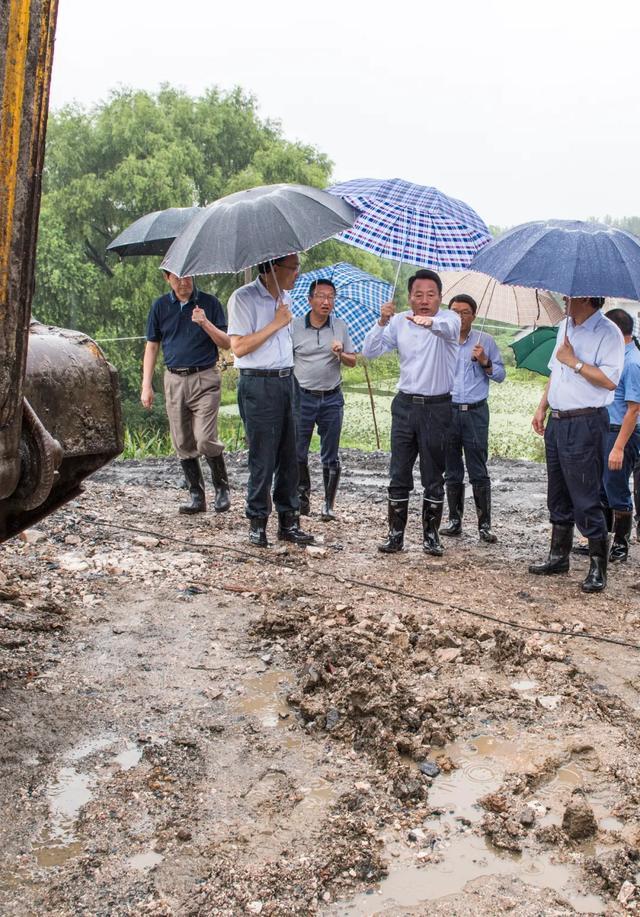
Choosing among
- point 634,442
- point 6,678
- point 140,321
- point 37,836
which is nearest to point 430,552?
point 634,442

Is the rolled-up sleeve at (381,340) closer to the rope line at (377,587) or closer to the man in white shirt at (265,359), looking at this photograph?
the man in white shirt at (265,359)

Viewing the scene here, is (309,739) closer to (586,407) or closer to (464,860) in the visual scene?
(464,860)

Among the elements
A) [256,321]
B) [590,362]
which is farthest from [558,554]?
[256,321]

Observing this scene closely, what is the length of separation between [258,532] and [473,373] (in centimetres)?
208

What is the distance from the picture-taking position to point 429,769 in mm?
3631

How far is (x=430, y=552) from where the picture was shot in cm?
698

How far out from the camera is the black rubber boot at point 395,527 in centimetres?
691

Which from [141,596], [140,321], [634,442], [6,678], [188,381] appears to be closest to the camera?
[6,678]

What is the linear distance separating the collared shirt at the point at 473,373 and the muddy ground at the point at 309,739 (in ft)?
4.88

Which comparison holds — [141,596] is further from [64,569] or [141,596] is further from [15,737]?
[15,737]

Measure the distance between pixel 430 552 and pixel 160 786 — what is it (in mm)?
3830

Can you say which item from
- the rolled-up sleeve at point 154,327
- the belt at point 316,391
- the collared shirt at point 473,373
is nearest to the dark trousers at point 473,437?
the collared shirt at point 473,373

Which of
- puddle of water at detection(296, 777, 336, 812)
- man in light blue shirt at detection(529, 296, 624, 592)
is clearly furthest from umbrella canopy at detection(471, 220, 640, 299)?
puddle of water at detection(296, 777, 336, 812)

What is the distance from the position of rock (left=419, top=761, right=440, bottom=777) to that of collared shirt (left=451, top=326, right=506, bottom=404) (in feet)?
13.3
